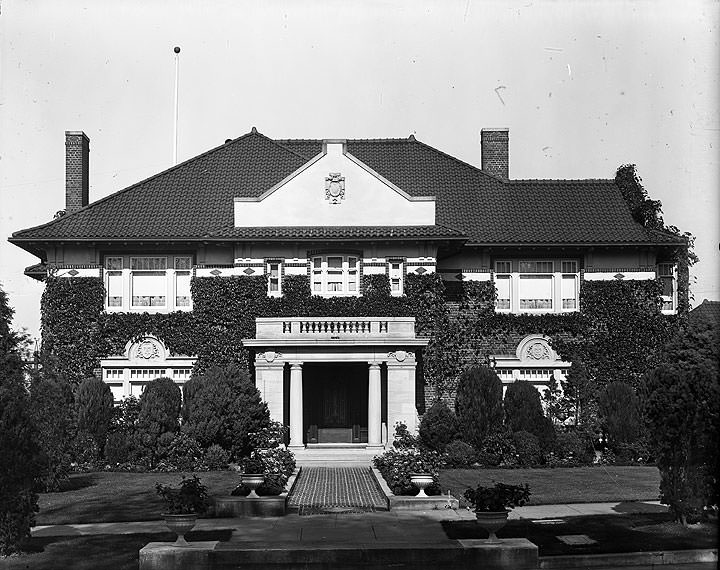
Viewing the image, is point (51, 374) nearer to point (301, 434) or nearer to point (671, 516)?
point (301, 434)

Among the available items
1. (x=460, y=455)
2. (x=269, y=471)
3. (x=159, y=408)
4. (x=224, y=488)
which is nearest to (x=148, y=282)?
(x=159, y=408)

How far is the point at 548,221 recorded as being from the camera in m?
41.5

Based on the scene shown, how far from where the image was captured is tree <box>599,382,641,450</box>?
1387 inches

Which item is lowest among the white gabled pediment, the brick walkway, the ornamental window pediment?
the brick walkway

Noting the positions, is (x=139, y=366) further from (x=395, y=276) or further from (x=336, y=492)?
(x=336, y=492)

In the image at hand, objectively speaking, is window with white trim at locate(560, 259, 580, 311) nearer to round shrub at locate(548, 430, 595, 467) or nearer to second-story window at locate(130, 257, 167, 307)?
round shrub at locate(548, 430, 595, 467)

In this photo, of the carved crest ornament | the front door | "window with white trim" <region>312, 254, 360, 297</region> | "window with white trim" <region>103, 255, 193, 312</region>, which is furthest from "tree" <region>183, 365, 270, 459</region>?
the carved crest ornament

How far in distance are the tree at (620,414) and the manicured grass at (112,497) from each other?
40.7 ft

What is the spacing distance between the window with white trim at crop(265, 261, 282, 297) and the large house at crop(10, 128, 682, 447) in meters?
0.05

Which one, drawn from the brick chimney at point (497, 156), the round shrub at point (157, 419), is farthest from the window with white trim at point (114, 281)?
the brick chimney at point (497, 156)

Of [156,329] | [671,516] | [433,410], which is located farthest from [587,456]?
[156,329]

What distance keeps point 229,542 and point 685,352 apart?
876cm

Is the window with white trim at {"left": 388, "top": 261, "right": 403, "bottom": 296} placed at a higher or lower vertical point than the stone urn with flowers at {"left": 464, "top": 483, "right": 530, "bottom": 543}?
higher

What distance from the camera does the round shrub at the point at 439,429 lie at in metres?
34.5
